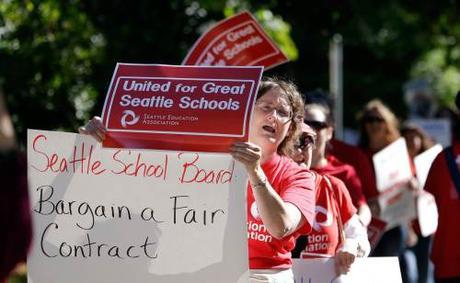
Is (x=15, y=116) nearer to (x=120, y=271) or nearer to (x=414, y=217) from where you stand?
(x=414, y=217)

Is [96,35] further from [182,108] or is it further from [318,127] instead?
[182,108]

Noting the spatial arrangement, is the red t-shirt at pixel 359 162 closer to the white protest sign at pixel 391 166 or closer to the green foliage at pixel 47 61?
the white protest sign at pixel 391 166

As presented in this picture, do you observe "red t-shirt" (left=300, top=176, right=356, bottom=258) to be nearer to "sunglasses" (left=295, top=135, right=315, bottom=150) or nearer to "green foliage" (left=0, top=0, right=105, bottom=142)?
"sunglasses" (left=295, top=135, right=315, bottom=150)

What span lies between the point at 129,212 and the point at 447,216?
2286mm

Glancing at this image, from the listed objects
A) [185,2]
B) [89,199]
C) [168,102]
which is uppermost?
[185,2]

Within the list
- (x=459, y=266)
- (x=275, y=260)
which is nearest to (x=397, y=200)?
(x=459, y=266)

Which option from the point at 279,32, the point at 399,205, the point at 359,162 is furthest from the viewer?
the point at 279,32

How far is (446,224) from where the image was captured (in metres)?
5.70

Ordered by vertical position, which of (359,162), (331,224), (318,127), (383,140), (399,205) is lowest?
(331,224)

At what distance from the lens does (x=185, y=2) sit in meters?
8.77

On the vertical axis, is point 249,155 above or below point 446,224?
below

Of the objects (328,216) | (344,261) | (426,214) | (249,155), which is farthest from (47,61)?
(249,155)

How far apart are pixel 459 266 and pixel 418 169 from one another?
1.85 meters

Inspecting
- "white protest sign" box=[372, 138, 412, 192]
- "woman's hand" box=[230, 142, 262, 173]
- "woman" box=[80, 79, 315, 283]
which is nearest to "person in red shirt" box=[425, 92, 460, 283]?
"white protest sign" box=[372, 138, 412, 192]
